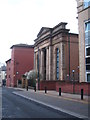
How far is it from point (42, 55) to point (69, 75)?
1375 cm

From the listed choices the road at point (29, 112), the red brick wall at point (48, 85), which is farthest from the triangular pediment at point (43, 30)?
the road at point (29, 112)

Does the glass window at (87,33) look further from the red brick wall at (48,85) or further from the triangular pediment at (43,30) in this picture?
the triangular pediment at (43,30)

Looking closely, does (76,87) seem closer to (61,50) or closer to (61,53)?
(61,53)

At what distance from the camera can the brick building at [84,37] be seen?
1132 inches

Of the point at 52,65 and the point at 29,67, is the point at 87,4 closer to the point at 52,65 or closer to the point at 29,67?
the point at 52,65

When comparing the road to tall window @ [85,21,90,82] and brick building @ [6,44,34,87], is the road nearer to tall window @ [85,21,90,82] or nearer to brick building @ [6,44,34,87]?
tall window @ [85,21,90,82]

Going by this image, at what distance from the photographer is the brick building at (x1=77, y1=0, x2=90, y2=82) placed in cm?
2875

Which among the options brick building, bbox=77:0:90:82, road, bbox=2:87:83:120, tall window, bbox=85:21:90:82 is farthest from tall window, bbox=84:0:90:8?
road, bbox=2:87:83:120

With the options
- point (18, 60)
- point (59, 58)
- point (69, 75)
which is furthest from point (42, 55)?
point (18, 60)

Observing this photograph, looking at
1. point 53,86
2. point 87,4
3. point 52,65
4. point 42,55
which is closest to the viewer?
point 87,4

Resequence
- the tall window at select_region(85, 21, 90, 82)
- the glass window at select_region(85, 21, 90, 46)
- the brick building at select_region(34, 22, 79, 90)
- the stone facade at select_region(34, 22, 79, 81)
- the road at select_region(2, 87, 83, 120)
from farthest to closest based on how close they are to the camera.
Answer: the stone facade at select_region(34, 22, 79, 81), the brick building at select_region(34, 22, 79, 90), the glass window at select_region(85, 21, 90, 46), the tall window at select_region(85, 21, 90, 82), the road at select_region(2, 87, 83, 120)

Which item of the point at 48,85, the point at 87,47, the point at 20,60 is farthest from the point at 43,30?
the point at 87,47

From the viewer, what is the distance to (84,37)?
97.5ft

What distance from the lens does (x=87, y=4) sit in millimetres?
29156
